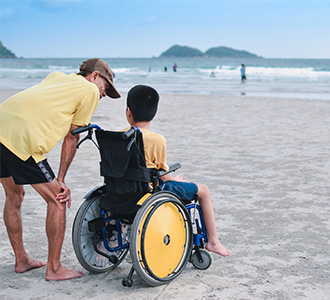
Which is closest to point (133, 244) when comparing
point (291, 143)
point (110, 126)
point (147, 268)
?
point (147, 268)

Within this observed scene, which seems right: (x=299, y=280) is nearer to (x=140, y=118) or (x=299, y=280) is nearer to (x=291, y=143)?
(x=140, y=118)

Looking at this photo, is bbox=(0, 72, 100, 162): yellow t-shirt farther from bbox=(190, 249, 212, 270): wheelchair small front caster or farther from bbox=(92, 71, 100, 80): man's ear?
bbox=(190, 249, 212, 270): wheelchair small front caster

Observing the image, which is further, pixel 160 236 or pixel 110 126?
pixel 110 126

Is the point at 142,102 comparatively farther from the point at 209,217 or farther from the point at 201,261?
the point at 201,261

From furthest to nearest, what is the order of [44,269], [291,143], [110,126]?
[110,126], [291,143], [44,269]

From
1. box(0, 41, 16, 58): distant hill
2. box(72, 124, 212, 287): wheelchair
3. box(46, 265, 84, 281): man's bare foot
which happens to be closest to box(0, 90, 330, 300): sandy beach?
box(46, 265, 84, 281): man's bare foot

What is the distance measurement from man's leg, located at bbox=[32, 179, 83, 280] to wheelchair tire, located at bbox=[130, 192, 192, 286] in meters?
0.56

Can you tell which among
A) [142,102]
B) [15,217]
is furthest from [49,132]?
[15,217]

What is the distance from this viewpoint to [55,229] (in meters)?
3.10

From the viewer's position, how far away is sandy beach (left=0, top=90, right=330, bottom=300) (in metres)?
3.05

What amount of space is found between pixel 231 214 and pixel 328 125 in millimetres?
7137

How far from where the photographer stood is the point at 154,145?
2.98 meters

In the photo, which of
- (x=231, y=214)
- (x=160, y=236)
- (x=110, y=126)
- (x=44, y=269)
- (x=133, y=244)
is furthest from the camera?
(x=110, y=126)

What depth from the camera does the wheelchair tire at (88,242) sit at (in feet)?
10.2
